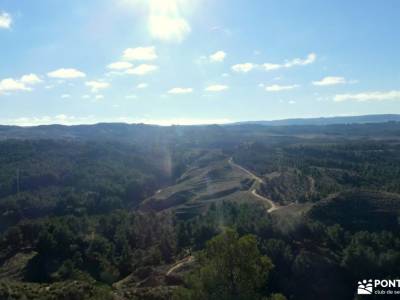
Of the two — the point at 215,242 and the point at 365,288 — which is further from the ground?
the point at 215,242

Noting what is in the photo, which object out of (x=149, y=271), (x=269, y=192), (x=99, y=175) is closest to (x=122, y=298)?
(x=149, y=271)

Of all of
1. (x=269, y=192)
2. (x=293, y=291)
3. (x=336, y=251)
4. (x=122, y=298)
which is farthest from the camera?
(x=269, y=192)

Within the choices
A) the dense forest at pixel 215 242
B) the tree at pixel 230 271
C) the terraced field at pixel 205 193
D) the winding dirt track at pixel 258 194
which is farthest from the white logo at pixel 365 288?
the terraced field at pixel 205 193

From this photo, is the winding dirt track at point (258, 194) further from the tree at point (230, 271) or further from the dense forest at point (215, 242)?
the tree at point (230, 271)

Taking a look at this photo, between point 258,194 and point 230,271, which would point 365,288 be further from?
point 258,194

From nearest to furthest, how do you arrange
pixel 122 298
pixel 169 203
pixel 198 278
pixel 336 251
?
pixel 198 278 < pixel 122 298 < pixel 336 251 < pixel 169 203

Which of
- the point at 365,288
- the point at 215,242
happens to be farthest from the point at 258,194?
the point at 215,242

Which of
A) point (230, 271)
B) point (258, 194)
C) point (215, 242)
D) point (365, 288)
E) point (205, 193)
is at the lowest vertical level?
point (205, 193)

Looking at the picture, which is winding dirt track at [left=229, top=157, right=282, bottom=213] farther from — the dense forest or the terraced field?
the dense forest

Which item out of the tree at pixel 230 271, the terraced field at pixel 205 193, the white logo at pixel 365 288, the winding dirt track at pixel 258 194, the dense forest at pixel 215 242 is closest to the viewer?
the tree at pixel 230 271

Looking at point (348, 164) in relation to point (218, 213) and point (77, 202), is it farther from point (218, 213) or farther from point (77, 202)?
point (77, 202)

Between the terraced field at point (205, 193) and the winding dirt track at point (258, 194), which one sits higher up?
the winding dirt track at point (258, 194)
